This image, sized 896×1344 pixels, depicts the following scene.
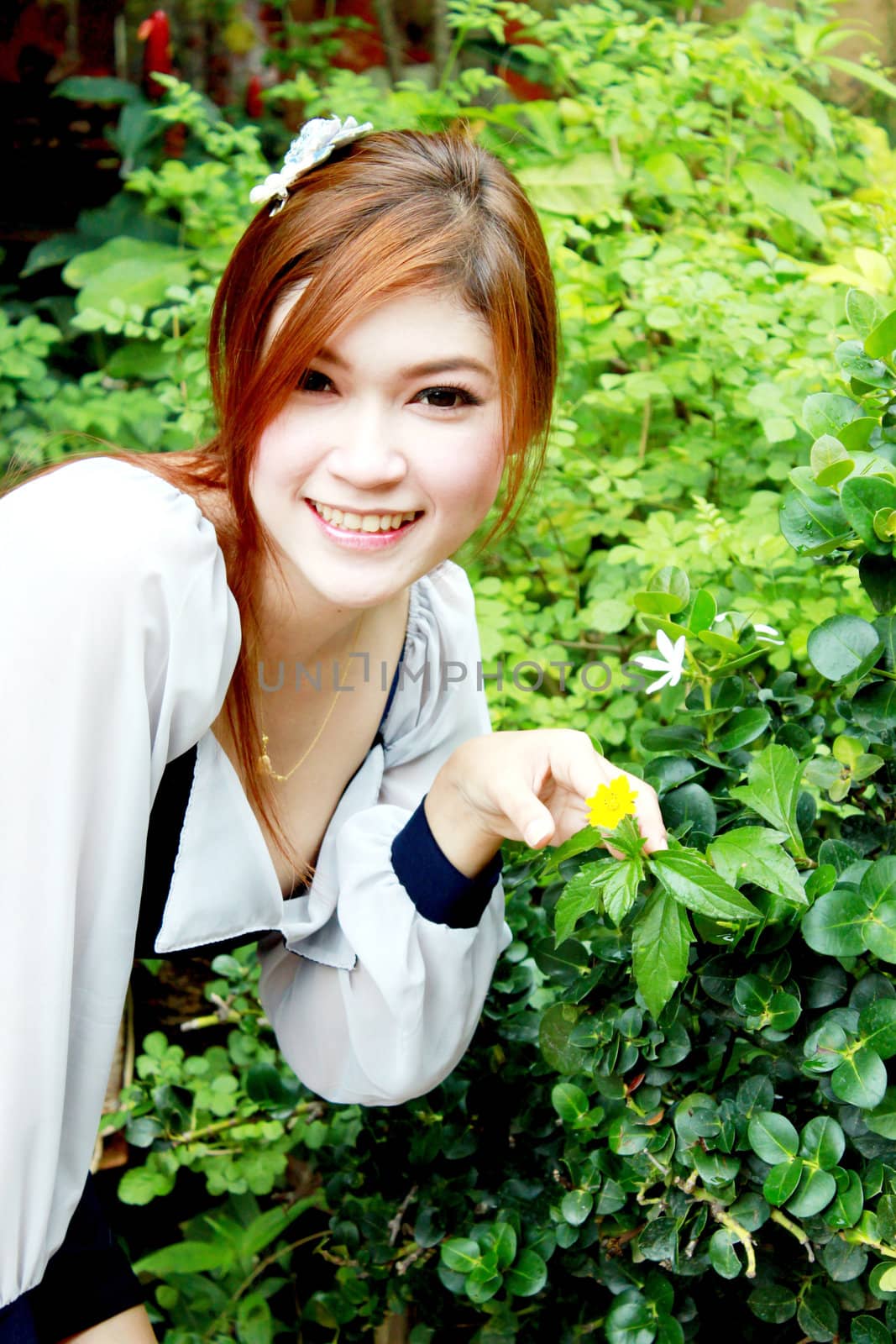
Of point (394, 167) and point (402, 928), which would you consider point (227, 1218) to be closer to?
point (402, 928)

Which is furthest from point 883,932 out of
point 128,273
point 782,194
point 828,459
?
point 128,273

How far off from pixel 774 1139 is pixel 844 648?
371mm

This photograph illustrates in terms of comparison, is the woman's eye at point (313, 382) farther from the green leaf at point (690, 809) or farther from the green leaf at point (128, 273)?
the green leaf at point (128, 273)

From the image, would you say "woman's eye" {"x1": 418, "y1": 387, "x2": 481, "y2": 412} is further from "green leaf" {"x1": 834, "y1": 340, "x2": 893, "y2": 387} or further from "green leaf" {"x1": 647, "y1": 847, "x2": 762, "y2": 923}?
"green leaf" {"x1": 647, "y1": 847, "x2": 762, "y2": 923}

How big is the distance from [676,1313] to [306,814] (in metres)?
0.63

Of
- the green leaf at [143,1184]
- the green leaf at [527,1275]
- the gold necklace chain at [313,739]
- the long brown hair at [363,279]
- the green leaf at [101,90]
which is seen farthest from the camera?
the green leaf at [101,90]

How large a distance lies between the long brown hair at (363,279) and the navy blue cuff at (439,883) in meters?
0.25

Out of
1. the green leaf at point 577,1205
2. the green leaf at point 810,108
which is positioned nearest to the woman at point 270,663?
the green leaf at point 577,1205

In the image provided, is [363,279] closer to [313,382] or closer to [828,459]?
[313,382]

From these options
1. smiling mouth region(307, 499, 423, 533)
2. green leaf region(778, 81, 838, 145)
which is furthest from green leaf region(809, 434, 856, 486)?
green leaf region(778, 81, 838, 145)

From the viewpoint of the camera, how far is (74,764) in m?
1.03

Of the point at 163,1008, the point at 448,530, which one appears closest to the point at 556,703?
the point at 448,530

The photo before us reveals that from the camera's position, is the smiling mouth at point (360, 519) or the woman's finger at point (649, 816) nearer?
the woman's finger at point (649, 816)

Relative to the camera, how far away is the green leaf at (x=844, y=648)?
3.11ft
